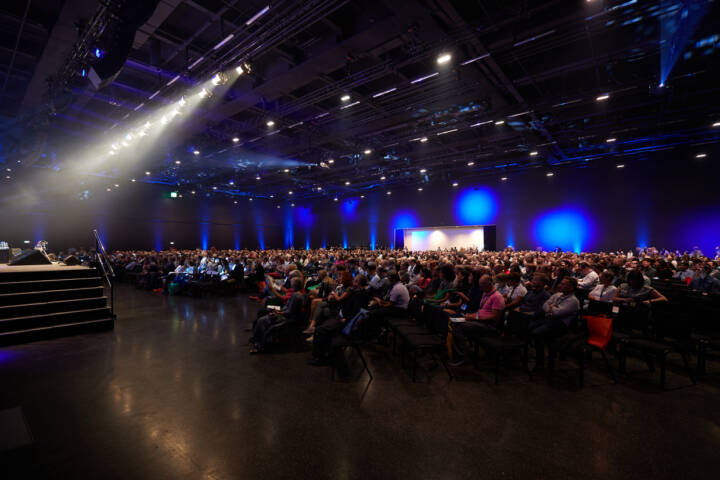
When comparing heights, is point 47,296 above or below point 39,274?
below

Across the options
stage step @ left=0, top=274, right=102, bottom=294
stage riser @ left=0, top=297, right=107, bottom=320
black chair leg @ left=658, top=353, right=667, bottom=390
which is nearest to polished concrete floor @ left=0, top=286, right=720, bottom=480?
black chair leg @ left=658, top=353, right=667, bottom=390

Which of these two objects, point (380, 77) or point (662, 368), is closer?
point (662, 368)

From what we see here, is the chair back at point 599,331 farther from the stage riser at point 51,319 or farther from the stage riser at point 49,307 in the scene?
the stage riser at point 49,307

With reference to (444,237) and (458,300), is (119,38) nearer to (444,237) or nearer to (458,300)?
(458,300)

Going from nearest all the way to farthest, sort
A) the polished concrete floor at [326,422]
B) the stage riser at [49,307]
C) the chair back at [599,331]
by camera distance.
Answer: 1. the polished concrete floor at [326,422]
2. the chair back at [599,331]
3. the stage riser at [49,307]

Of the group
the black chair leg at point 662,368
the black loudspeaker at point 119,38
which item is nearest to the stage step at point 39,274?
the black loudspeaker at point 119,38

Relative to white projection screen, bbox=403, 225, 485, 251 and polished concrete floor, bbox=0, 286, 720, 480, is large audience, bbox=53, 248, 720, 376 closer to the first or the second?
polished concrete floor, bbox=0, 286, 720, 480

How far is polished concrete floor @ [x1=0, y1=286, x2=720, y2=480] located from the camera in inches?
83.7

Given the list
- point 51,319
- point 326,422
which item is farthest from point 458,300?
point 51,319

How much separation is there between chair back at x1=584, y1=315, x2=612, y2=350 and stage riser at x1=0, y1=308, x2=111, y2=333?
7.85 m

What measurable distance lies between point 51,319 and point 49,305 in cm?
27

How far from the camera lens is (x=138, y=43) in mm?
5914

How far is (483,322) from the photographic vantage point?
414 centimetres

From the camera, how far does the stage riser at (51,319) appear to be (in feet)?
15.5
